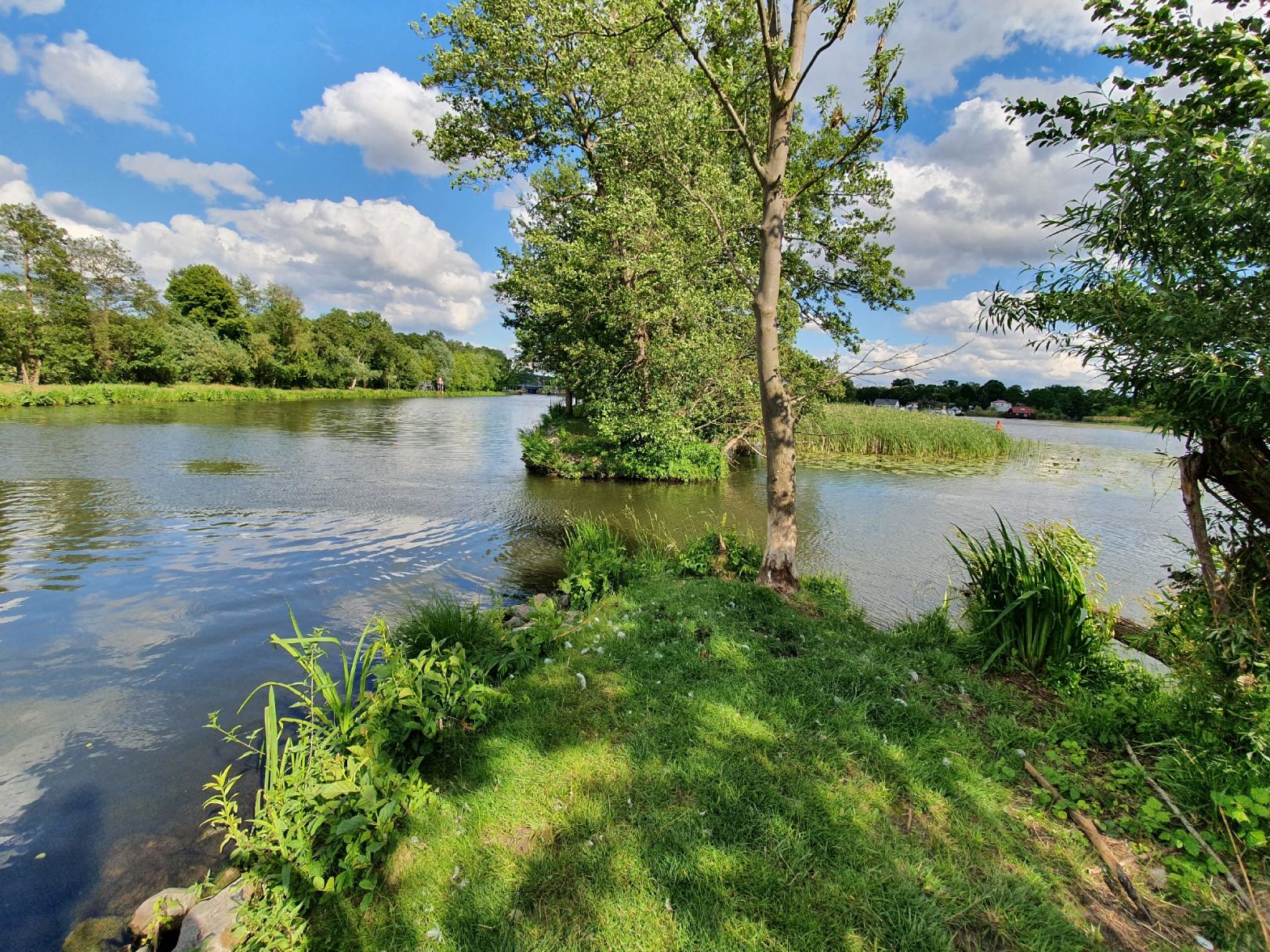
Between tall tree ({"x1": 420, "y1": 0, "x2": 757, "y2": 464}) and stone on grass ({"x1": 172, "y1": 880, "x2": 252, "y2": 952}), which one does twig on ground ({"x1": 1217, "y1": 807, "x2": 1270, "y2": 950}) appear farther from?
tall tree ({"x1": 420, "y1": 0, "x2": 757, "y2": 464})

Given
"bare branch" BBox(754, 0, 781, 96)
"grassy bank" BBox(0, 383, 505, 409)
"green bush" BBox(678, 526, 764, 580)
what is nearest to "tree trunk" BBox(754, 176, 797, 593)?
"bare branch" BBox(754, 0, 781, 96)

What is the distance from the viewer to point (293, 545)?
9633 millimetres

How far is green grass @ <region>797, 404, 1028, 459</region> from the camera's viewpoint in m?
25.1

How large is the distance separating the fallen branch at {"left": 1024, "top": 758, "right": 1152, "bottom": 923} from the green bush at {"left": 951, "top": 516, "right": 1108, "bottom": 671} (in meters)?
1.48

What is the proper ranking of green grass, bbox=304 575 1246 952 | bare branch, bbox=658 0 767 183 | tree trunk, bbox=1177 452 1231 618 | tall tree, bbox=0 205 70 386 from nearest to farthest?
green grass, bbox=304 575 1246 952 < tree trunk, bbox=1177 452 1231 618 < bare branch, bbox=658 0 767 183 < tall tree, bbox=0 205 70 386

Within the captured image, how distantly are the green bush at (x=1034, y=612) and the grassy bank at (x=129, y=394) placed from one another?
4894cm

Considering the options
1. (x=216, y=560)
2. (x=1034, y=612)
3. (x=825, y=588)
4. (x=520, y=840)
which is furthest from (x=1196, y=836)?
(x=216, y=560)

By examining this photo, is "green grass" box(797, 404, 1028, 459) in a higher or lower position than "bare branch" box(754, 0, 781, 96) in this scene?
lower

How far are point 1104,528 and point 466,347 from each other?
16389 centimetres

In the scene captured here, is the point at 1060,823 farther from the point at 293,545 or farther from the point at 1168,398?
the point at 293,545

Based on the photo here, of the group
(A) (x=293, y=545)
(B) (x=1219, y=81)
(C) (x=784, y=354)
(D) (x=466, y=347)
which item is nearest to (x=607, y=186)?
(C) (x=784, y=354)

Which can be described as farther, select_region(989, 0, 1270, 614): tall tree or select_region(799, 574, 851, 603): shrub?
select_region(799, 574, 851, 603): shrub

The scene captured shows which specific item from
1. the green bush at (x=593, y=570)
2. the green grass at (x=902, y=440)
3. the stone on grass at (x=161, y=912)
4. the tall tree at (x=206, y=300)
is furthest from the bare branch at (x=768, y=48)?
the tall tree at (x=206, y=300)

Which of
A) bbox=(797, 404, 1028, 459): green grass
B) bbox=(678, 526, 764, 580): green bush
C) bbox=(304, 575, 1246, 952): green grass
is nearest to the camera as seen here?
bbox=(304, 575, 1246, 952): green grass
